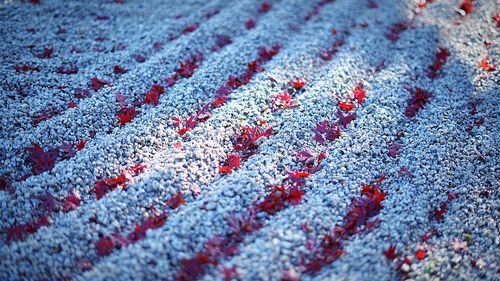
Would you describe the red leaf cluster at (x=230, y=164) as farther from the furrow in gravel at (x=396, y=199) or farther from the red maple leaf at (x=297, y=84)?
the red maple leaf at (x=297, y=84)

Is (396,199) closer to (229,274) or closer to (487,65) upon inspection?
(229,274)

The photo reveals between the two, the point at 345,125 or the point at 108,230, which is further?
the point at 345,125

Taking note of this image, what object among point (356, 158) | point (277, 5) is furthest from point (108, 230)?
point (277, 5)

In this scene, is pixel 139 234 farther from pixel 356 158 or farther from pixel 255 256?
pixel 356 158

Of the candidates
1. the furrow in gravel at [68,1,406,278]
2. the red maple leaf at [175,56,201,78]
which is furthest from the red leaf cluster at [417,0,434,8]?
the furrow in gravel at [68,1,406,278]

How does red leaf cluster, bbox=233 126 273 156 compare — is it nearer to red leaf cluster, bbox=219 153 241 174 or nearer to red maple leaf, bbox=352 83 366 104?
red leaf cluster, bbox=219 153 241 174

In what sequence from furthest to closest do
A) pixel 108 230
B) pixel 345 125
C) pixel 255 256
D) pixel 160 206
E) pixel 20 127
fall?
1. pixel 345 125
2. pixel 20 127
3. pixel 160 206
4. pixel 108 230
5. pixel 255 256
